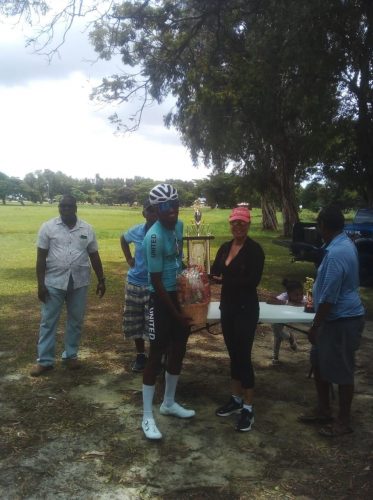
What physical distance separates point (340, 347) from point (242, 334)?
77cm

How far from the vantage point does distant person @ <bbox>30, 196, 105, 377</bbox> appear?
480cm

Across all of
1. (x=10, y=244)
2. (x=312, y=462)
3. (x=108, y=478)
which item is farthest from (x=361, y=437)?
(x=10, y=244)

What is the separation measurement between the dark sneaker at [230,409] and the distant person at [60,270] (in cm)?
191

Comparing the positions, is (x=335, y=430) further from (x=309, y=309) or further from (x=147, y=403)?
(x=147, y=403)

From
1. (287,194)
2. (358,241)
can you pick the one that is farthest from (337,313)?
(287,194)

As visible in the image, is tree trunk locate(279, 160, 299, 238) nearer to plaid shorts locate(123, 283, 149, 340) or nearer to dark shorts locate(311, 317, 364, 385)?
plaid shorts locate(123, 283, 149, 340)

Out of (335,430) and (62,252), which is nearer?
(335,430)

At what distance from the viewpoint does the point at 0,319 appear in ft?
24.8

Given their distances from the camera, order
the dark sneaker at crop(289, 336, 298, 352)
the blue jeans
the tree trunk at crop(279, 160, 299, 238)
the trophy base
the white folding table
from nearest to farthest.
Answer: the white folding table < the trophy base < the blue jeans < the dark sneaker at crop(289, 336, 298, 352) < the tree trunk at crop(279, 160, 299, 238)

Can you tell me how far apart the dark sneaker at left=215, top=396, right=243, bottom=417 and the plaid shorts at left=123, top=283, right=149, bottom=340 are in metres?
1.30

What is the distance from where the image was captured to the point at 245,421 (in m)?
3.80

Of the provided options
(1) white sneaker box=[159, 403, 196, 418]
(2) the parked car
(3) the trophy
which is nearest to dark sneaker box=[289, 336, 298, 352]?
(1) white sneaker box=[159, 403, 196, 418]

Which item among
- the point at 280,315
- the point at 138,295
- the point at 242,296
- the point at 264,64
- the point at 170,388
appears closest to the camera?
the point at 242,296

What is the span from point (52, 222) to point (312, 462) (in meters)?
3.27
